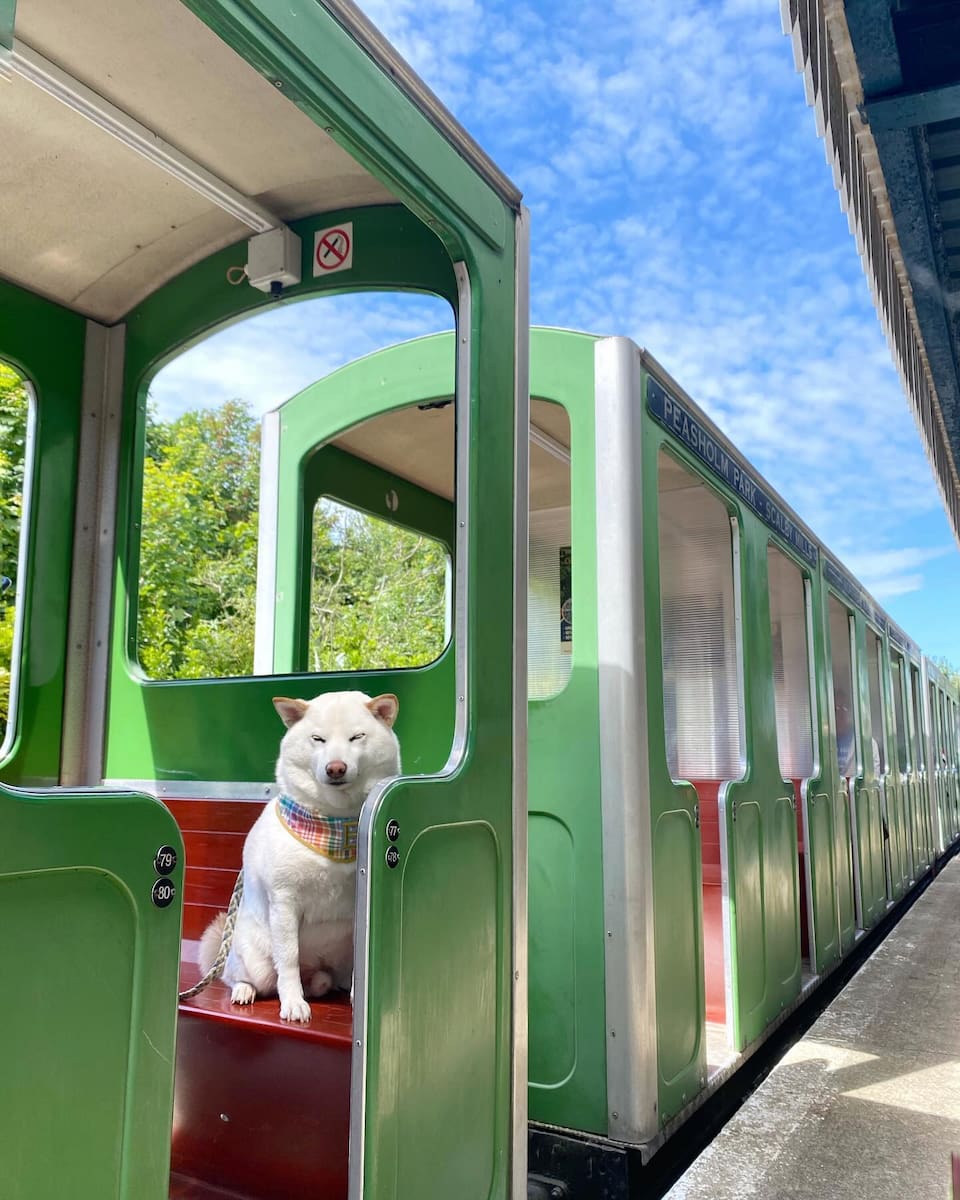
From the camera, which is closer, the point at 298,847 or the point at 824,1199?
the point at 298,847

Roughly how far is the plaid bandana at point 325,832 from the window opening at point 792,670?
3.78 metres

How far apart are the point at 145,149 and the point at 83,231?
1.50ft

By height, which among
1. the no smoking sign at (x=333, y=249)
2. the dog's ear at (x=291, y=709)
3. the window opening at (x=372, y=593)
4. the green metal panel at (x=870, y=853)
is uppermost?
the no smoking sign at (x=333, y=249)

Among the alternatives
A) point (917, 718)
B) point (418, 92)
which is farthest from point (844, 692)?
point (418, 92)

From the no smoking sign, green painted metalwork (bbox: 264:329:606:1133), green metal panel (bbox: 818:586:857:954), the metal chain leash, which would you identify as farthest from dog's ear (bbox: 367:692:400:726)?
green metal panel (bbox: 818:586:857:954)

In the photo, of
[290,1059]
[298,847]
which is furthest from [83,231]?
[290,1059]

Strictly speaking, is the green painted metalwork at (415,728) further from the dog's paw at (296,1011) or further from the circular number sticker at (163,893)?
the circular number sticker at (163,893)

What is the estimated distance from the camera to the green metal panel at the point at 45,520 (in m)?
2.74

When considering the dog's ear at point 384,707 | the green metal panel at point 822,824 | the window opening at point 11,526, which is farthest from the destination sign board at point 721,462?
the window opening at point 11,526

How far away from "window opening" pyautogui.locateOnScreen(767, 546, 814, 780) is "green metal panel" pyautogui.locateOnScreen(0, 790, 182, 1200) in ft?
14.8

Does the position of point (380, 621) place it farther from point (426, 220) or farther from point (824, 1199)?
point (824, 1199)

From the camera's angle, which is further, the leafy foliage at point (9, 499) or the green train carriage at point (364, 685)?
the leafy foliage at point (9, 499)

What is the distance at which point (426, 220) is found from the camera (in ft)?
6.66

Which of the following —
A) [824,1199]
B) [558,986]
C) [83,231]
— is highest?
[83,231]
